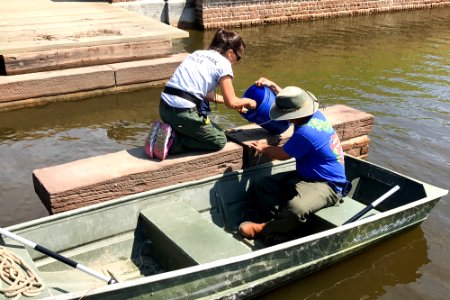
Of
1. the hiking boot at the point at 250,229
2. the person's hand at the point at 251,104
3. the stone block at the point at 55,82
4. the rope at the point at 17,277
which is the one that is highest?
the person's hand at the point at 251,104

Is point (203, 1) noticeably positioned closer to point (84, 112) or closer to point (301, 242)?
point (84, 112)

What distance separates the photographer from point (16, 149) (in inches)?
313

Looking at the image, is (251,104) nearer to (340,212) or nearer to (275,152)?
(275,152)

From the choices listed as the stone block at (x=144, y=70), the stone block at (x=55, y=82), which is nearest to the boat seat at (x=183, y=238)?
the stone block at (x=55, y=82)

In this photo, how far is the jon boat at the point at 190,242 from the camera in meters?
4.29

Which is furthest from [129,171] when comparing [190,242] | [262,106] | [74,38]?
[74,38]

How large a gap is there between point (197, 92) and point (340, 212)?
200 centimetres

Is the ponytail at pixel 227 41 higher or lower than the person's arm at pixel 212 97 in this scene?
higher

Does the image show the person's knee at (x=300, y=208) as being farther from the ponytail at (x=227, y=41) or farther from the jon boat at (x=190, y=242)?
the ponytail at (x=227, y=41)

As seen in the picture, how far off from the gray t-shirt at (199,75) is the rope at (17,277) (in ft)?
7.45

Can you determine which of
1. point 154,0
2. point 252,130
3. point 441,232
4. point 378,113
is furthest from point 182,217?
point 154,0

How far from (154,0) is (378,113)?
855 cm

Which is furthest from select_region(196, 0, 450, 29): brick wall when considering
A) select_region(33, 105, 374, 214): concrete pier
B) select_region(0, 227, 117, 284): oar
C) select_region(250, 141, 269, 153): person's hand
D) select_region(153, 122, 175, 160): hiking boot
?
select_region(0, 227, 117, 284): oar

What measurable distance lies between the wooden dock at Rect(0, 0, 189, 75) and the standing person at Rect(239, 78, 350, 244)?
5.98 meters
